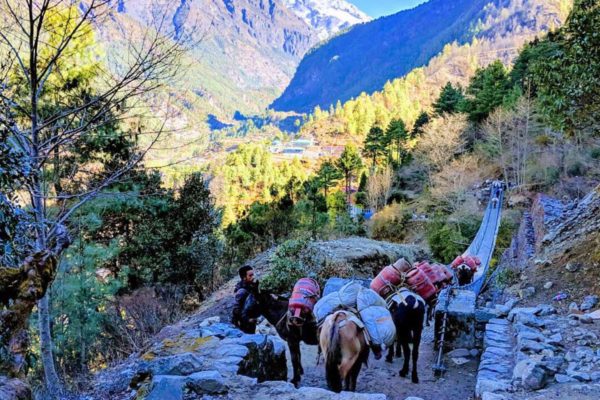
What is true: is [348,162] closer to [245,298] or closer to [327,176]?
[327,176]

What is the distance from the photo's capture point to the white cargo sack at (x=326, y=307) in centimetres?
556

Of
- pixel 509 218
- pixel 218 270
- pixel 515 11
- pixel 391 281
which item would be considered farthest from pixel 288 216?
pixel 515 11

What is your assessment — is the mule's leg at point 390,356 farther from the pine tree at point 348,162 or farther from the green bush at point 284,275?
the pine tree at point 348,162

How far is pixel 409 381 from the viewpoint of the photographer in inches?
250

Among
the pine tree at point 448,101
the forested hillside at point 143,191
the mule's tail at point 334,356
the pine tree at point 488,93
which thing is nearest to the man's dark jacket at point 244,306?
the forested hillside at point 143,191

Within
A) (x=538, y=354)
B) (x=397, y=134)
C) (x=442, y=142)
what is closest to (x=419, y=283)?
(x=538, y=354)

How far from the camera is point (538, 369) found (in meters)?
4.51

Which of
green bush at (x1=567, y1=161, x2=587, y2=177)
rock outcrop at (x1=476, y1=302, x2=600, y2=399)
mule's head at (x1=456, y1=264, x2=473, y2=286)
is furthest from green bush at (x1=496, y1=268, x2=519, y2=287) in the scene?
green bush at (x1=567, y1=161, x2=587, y2=177)

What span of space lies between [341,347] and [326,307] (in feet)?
2.19

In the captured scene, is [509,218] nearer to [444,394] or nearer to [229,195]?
[444,394]

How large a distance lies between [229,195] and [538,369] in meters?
46.6

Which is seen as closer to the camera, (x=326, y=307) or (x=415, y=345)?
(x=326, y=307)

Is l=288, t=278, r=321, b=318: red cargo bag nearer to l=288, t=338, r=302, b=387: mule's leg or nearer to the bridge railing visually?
l=288, t=338, r=302, b=387: mule's leg

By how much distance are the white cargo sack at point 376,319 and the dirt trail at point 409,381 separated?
1185 mm
